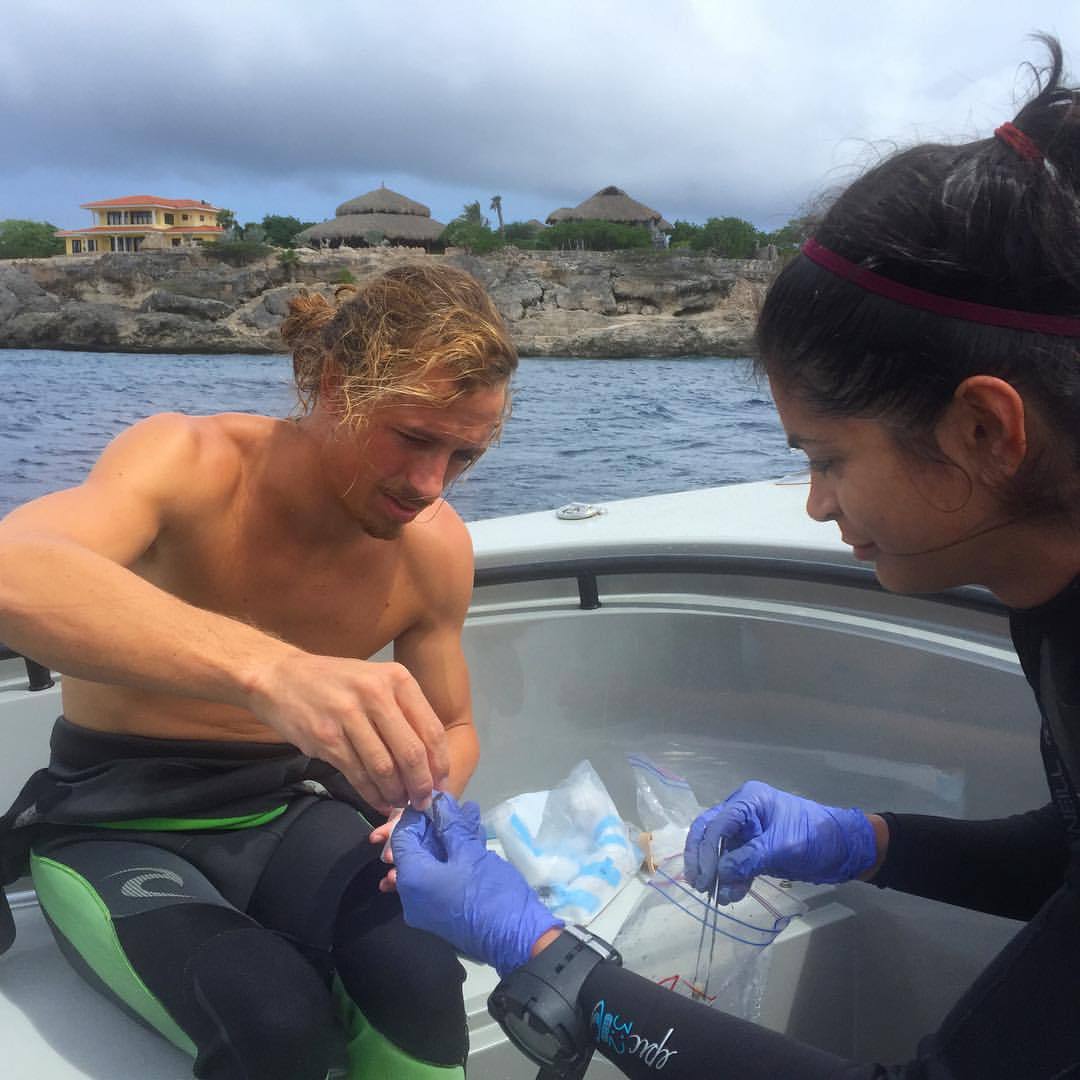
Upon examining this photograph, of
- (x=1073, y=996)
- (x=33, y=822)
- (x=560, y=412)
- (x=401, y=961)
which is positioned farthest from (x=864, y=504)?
(x=560, y=412)

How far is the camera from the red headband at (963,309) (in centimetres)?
86

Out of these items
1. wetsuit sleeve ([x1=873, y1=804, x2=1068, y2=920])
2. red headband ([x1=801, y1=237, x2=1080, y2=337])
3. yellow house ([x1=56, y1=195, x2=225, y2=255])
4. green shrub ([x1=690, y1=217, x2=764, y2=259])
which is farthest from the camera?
yellow house ([x1=56, y1=195, x2=225, y2=255])

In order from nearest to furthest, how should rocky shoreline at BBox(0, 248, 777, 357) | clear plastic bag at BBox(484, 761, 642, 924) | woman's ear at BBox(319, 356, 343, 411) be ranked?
woman's ear at BBox(319, 356, 343, 411)
clear plastic bag at BBox(484, 761, 642, 924)
rocky shoreline at BBox(0, 248, 777, 357)

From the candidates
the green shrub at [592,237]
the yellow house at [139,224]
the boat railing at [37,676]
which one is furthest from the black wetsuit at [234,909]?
the yellow house at [139,224]

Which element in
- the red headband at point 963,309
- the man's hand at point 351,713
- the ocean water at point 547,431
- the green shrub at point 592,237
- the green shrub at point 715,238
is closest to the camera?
the red headband at point 963,309

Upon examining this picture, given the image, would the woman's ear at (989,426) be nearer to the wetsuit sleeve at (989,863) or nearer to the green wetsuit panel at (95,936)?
the wetsuit sleeve at (989,863)

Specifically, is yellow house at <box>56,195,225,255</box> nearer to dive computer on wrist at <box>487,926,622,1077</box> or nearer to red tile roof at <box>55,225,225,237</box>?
red tile roof at <box>55,225,225,237</box>

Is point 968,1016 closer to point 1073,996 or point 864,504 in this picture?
point 1073,996

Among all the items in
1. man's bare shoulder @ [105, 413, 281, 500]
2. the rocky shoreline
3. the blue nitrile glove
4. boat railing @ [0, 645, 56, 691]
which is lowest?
the blue nitrile glove

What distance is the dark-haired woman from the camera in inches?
34.3

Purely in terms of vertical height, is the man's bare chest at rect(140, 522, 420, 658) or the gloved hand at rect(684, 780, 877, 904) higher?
the man's bare chest at rect(140, 522, 420, 658)

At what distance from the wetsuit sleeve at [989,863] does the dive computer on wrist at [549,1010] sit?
59cm

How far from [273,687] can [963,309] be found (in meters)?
0.79

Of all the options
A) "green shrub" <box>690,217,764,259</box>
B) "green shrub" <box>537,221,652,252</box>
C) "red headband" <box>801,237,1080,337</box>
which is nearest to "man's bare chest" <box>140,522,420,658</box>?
"red headband" <box>801,237,1080,337</box>
